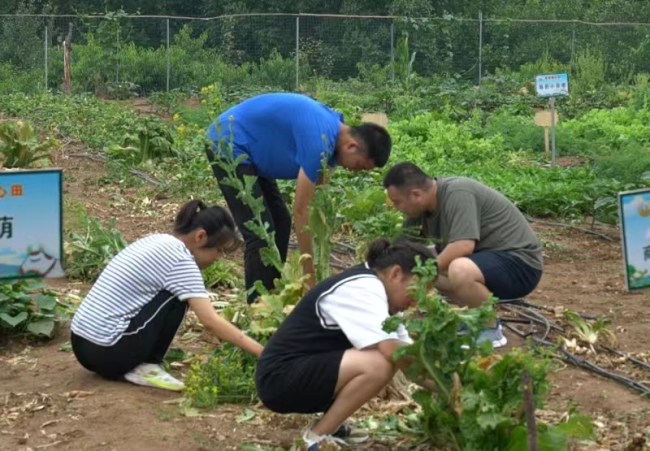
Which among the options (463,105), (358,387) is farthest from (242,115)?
(463,105)

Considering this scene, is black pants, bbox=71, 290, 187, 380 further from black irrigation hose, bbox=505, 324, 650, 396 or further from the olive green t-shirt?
black irrigation hose, bbox=505, 324, 650, 396

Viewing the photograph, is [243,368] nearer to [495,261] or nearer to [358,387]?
[358,387]

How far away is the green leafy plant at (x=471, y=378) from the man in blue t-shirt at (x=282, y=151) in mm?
1805

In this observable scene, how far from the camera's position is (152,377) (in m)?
5.85

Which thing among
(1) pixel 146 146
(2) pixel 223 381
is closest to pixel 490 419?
(2) pixel 223 381

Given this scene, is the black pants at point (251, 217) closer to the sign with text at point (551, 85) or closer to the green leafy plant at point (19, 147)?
the green leafy plant at point (19, 147)

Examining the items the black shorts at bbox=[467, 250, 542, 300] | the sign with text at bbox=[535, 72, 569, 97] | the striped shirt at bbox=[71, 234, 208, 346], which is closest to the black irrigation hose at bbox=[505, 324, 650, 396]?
the black shorts at bbox=[467, 250, 542, 300]

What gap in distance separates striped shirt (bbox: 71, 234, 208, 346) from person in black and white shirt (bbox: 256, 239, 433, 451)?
84 cm

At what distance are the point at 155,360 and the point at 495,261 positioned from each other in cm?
197

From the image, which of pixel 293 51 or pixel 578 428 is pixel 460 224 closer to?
pixel 578 428

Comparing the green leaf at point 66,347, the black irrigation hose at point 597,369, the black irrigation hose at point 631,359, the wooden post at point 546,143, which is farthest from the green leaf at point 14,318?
the wooden post at point 546,143

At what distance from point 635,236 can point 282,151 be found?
199cm

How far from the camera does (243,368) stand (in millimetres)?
5867

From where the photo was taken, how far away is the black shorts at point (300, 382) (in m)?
4.84
